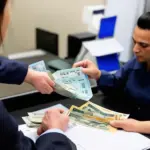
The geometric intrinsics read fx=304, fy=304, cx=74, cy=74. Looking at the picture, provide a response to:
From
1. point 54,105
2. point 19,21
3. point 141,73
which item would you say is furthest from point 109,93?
point 19,21

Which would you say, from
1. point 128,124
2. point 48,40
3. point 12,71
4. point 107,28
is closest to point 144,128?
point 128,124

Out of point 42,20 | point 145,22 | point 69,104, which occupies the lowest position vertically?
point 69,104

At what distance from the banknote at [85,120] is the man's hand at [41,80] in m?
0.13

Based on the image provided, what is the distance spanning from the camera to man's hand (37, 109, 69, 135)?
3.41 ft

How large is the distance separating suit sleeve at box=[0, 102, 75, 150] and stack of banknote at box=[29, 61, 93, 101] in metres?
0.29

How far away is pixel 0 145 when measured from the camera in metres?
0.79

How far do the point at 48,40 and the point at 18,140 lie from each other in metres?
1.50

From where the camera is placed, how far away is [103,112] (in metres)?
1.27

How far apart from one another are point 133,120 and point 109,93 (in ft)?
1.00

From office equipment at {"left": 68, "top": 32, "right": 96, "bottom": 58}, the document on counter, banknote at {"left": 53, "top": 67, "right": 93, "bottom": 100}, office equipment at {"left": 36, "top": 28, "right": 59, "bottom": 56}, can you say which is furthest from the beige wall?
the document on counter

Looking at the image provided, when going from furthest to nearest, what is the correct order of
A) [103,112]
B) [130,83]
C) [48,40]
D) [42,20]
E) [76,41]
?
[42,20] → [48,40] → [76,41] → [130,83] → [103,112]

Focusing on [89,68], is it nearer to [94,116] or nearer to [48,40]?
[94,116]

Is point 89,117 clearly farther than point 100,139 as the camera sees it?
Yes

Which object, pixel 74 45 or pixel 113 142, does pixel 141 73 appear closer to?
pixel 113 142
